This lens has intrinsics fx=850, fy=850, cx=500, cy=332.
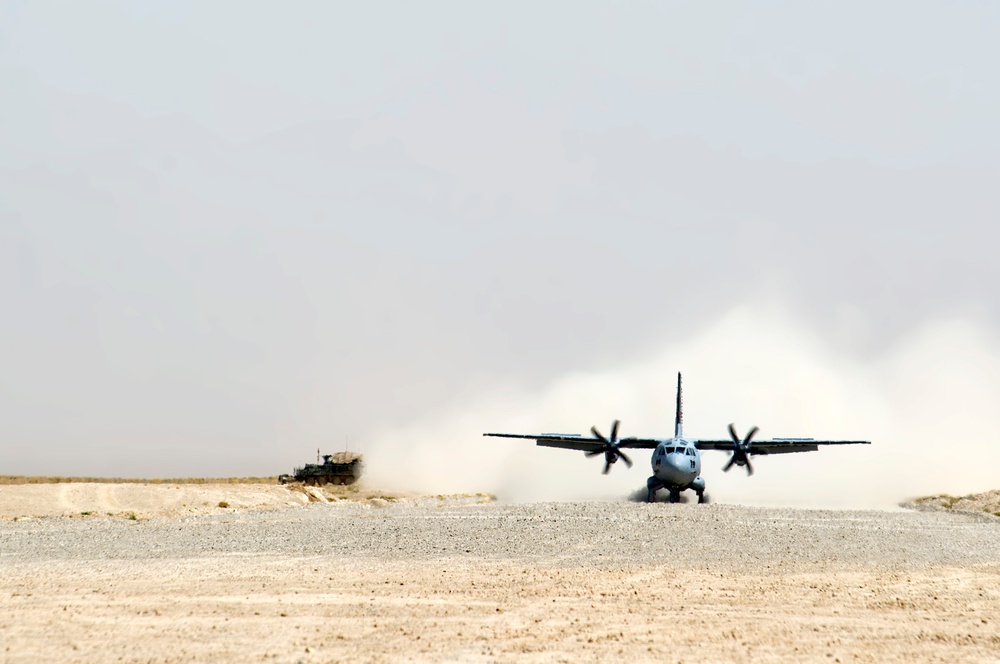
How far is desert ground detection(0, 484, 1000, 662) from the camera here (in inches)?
472

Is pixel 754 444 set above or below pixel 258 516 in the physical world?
above

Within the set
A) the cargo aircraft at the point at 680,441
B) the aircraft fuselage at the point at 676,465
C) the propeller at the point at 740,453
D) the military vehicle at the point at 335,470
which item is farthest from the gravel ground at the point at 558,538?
the military vehicle at the point at 335,470

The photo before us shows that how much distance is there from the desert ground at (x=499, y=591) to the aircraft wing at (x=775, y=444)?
25110mm

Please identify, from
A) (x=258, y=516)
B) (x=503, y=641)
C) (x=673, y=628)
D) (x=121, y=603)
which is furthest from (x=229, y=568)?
(x=258, y=516)

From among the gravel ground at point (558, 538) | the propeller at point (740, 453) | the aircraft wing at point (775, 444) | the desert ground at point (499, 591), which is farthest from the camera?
the aircraft wing at point (775, 444)

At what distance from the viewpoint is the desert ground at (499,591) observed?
12.0m

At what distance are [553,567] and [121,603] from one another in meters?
9.59

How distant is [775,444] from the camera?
56719mm

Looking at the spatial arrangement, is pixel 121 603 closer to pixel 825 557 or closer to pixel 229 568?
pixel 229 568

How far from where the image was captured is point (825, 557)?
22.7m

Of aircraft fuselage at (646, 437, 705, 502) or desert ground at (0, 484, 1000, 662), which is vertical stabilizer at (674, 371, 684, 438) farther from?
desert ground at (0, 484, 1000, 662)

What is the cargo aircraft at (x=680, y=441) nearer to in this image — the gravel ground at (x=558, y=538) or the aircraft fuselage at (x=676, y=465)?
the aircraft fuselage at (x=676, y=465)

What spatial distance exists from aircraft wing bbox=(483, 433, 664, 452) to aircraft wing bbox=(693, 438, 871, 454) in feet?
11.8

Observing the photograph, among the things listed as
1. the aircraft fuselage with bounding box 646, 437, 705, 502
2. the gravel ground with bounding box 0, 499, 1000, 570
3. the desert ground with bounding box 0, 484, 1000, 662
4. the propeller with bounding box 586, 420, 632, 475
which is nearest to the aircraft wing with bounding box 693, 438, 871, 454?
the propeller with bounding box 586, 420, 632, 475
